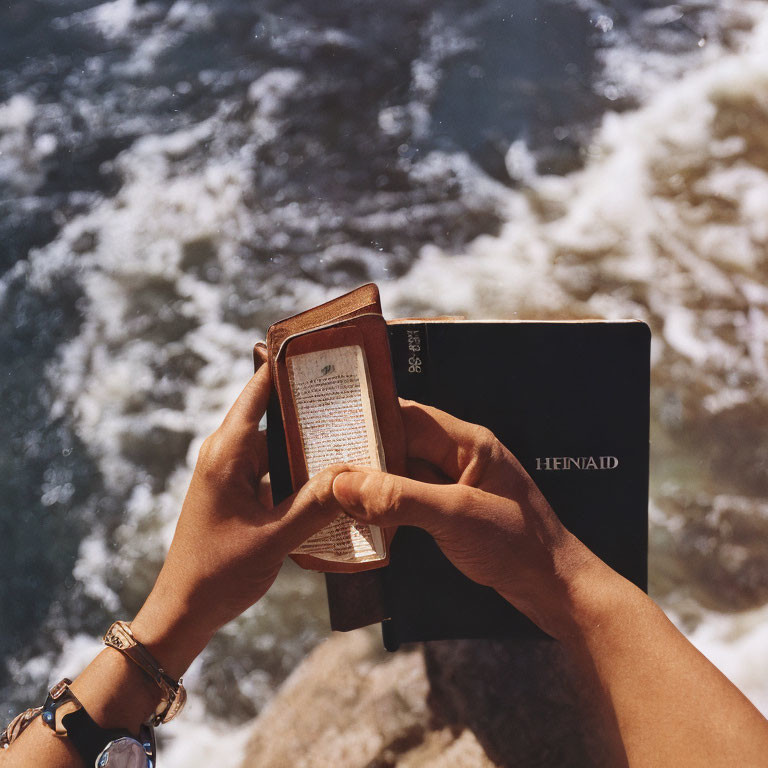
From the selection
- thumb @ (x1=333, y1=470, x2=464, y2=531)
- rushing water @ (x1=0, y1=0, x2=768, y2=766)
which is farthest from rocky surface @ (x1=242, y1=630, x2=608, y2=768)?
thumb @ (x1=333, y1=470, x2=464, y2=531)

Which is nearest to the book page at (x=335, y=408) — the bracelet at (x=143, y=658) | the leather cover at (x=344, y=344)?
the leather cover at (x=344, y=344)

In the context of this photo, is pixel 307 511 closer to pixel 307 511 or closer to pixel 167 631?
pixel 307 511

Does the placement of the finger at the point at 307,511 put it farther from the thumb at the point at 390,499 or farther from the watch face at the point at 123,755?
the watch face at the point at 123,755

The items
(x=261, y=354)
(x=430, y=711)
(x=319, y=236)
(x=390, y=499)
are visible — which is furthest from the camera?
(x=319, y=236)


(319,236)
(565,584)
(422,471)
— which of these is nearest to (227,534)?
(422,471)

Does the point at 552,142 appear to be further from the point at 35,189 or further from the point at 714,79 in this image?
the point at 35,189
